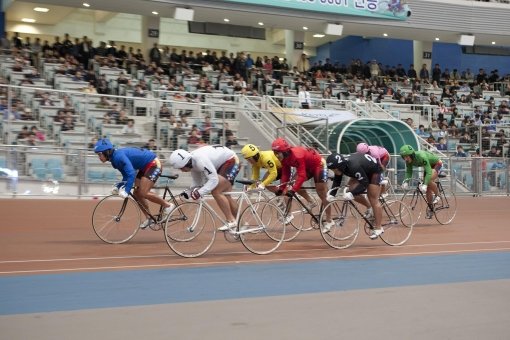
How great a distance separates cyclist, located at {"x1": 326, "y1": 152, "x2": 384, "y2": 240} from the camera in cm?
963

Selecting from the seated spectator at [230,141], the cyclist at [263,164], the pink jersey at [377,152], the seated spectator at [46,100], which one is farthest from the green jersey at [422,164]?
the seated spectator at [46,100]

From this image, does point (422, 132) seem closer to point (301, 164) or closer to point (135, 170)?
point (301, 164)

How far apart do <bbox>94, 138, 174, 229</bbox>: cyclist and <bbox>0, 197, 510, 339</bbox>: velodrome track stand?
0.74 meters

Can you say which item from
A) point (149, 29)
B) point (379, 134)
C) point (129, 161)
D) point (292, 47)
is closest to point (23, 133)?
point (129, 161)

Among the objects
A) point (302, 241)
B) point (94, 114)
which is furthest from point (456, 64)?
point (302, 241)

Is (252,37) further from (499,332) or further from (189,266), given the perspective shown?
(499,332)

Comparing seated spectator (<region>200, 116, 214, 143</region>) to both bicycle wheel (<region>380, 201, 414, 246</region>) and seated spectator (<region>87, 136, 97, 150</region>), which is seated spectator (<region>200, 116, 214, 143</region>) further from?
bicycle wheel (<region>380, 201, 414, 246</region>)

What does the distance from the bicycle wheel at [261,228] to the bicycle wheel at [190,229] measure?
18.1 inches

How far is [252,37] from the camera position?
1335 inches

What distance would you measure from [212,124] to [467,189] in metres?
A: 9.70

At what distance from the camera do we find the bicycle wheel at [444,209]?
13.9 metres

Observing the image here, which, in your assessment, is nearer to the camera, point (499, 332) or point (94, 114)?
point (499, 332)

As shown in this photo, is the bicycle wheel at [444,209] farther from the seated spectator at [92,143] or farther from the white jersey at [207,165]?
the seated spectator at [92,143]

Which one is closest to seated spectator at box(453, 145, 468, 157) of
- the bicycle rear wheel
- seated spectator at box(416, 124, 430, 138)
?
seated spectator at box(416, 124, 430, 138)
